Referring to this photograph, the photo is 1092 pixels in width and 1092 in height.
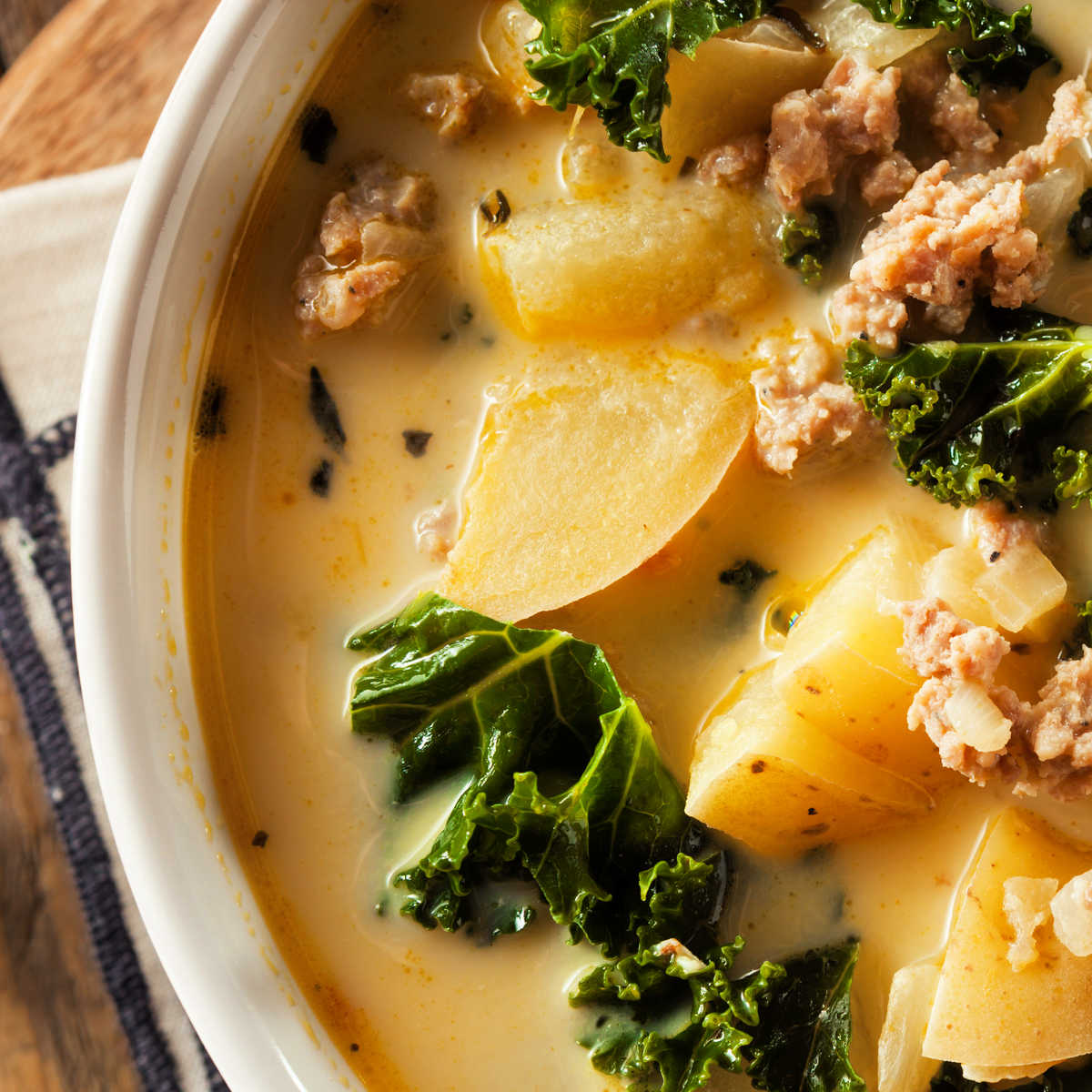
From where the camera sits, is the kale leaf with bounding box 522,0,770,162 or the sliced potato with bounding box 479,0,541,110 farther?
the sliced potato with bounding box 479,0,541,110

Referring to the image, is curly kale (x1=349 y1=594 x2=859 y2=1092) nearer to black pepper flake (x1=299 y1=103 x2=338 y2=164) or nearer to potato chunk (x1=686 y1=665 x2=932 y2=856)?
potato chunk (x1=686 y1=665 x2=932 y2=856)

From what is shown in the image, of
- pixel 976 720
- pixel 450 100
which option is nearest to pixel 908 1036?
pixel 976 720

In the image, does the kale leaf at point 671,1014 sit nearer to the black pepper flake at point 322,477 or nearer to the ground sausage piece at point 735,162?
the black pepper flake at point 322,477

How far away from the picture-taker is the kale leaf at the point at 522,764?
2891mm

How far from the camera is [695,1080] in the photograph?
283 centimetres

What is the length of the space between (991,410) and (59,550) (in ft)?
7.97

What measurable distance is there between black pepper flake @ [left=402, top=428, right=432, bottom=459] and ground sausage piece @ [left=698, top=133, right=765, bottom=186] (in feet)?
2.69

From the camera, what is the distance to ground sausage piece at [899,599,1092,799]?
2693 mm

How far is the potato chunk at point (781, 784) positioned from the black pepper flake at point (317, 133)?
1.52 metres

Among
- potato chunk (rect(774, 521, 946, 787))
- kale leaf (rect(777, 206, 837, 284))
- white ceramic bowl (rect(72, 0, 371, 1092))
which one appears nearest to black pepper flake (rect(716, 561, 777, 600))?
potato chunk (rect(774, 521, 946, 787))

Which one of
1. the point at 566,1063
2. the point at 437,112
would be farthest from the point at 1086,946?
the point at 437,112

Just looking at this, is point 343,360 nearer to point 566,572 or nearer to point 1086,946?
point 566,572

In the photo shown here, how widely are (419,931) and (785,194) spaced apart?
175 cm

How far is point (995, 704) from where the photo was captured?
2.73m
